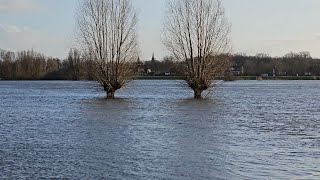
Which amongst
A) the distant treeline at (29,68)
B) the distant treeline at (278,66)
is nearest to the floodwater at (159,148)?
the distant treeline at (29,68)

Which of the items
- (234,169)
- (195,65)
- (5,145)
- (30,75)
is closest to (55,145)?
(5,145)

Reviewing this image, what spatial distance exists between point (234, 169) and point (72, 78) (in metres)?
126

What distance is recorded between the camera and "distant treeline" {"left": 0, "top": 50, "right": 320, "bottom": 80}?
466 feet

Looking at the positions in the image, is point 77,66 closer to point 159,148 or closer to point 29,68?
point 29,68

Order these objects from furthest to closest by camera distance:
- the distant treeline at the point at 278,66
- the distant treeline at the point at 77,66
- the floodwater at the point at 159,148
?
the distant treeline at the point at 278,66 → the distant treeline at the point at 77,66 → the floodwater at the point at 159,148

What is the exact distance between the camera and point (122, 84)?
45844mm

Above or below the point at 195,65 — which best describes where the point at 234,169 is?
below

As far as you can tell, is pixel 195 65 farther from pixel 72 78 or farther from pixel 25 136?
pixel 72 78

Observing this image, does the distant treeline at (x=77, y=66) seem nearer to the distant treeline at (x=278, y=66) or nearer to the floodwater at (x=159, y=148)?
the distant treeline at (x=278, y=66)

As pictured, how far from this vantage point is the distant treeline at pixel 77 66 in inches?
5591

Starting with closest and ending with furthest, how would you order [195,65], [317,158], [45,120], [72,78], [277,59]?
[317,158] → [45,120] → [195,65] → [72,78] → [277,59]

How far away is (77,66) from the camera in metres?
111

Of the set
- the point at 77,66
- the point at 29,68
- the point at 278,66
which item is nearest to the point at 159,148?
the point at 77,66

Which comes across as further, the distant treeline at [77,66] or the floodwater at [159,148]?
the distant treeline at [77,66]
